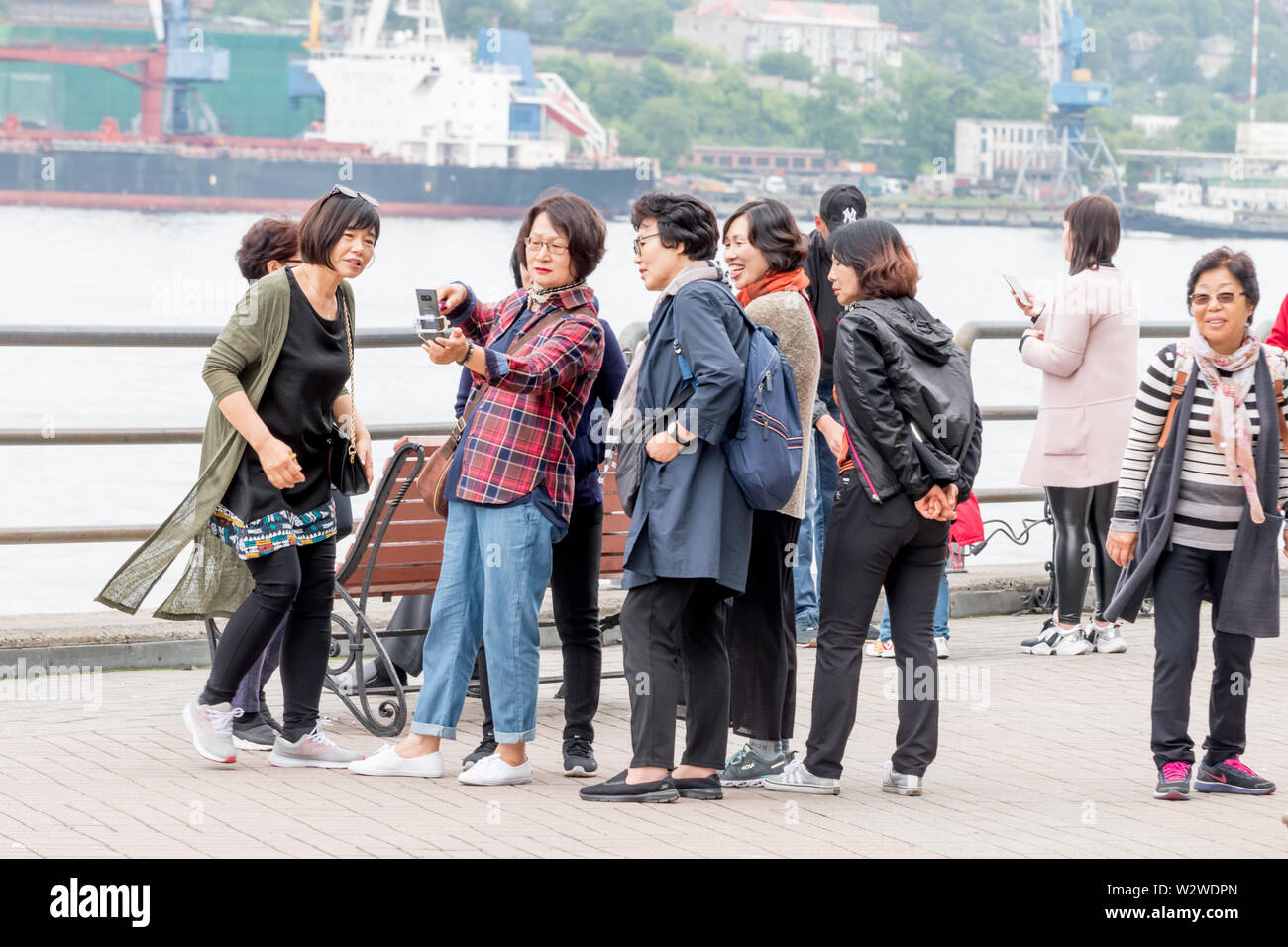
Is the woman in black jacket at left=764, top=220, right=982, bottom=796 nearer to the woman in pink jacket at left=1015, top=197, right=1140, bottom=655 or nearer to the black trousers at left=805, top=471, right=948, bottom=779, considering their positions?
the black trousers at left=805, top=471, right=948, bottom=779

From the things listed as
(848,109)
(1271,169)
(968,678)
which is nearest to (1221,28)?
(1271,169)

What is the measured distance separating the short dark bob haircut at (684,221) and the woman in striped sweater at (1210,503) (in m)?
1.28

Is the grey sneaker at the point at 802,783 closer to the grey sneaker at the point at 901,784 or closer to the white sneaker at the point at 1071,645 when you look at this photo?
the grey sneaker at the point at 901,784

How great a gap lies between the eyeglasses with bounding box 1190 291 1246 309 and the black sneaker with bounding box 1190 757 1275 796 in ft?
4.18

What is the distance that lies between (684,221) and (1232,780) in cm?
217

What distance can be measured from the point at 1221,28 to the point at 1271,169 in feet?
42.8

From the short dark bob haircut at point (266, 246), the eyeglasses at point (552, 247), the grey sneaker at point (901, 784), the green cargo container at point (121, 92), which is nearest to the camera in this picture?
the eyeglasses at point (552, 247)

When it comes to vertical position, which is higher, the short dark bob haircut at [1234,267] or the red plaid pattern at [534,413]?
the short dark bob haircut at [1234,267]

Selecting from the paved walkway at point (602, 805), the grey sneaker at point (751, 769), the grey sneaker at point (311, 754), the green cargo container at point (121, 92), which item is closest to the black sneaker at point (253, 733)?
the paved walkway at point (602, 805)

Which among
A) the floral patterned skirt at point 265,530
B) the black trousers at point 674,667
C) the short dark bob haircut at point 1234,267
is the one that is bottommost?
the black trousers at point 674,667

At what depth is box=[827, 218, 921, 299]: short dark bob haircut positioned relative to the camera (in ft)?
16.0

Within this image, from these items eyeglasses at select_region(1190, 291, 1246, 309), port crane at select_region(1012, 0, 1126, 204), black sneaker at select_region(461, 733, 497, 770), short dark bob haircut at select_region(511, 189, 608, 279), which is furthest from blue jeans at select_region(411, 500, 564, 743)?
port crane at select_region(1012, 0, 1126, 204)

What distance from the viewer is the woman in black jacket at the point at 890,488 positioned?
4836 mm

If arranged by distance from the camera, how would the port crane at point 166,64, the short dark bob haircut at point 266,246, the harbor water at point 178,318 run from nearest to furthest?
the short dark bob haircut at point 266,246, the harbor water at point 178,318, the port crane at point 166,64
